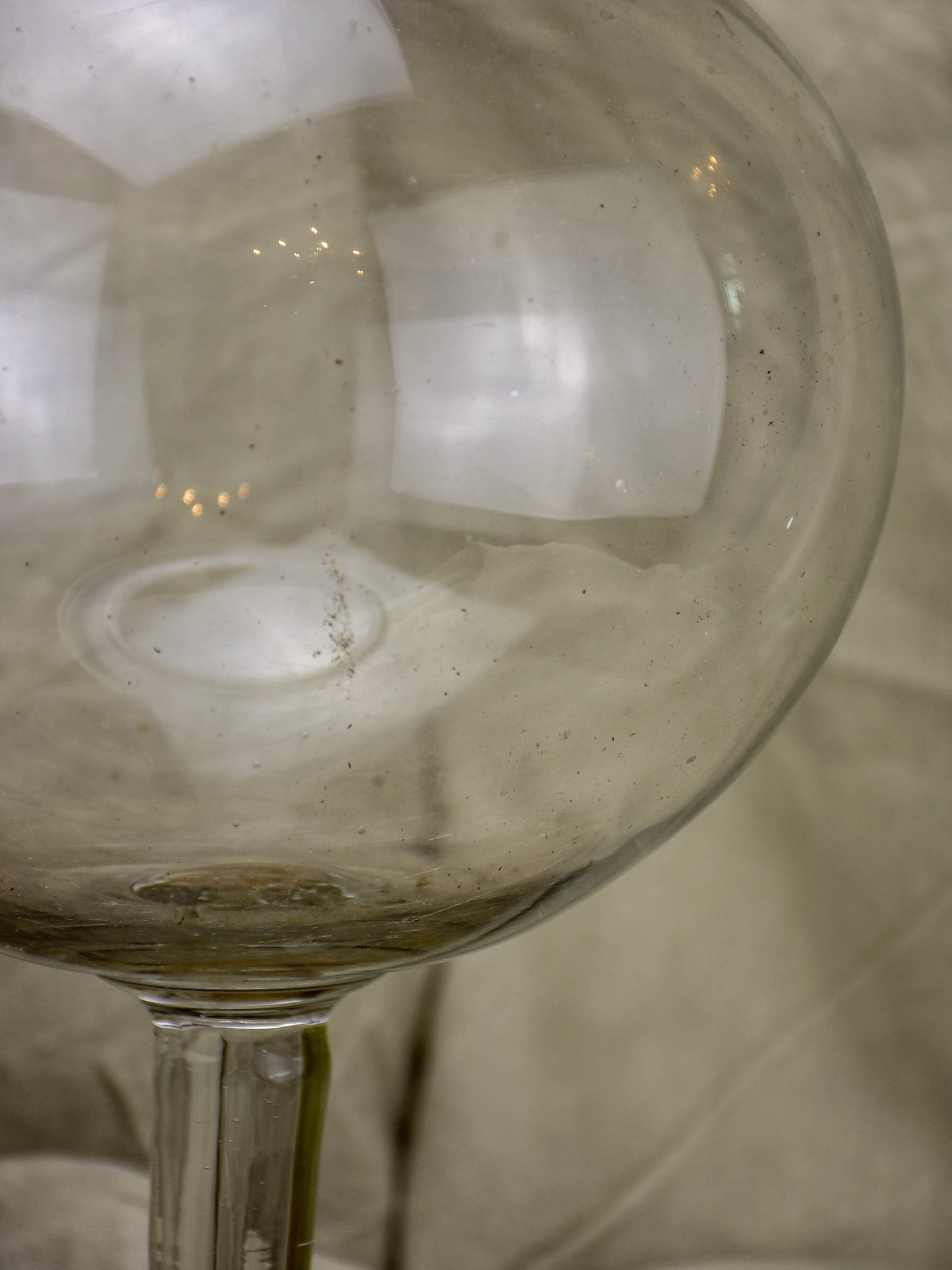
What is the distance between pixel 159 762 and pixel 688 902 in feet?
1.10

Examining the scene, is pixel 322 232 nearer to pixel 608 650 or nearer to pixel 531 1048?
pixel 608 650

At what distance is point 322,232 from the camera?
230 mm

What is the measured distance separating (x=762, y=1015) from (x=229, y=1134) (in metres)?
0.31

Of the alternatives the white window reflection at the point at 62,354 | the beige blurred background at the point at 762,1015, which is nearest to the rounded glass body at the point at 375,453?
the white window reflection at the point at 62,354

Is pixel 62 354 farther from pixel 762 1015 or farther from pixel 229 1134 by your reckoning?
pixel 762 1015

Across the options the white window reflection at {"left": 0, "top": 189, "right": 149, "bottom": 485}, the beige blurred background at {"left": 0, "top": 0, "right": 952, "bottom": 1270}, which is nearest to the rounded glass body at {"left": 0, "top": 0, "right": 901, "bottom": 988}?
the white window reflection at {"left": 0, "top": 189, "right": 149, "bottom": 485}

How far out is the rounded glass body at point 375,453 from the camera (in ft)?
0.74

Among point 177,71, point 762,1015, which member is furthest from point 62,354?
point 762,1015

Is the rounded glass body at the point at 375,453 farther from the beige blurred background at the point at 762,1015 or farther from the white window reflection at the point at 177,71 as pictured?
the beige blurred background at the point at 762,1015

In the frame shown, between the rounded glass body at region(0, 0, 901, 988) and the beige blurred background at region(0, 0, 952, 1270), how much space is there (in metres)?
0.27

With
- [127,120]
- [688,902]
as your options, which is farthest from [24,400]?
[688,902]

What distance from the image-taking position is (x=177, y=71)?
22 centimetres

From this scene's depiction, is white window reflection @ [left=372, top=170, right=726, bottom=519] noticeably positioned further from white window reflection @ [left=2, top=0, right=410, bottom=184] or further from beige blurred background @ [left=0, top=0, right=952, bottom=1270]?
beige blurred background @ [left=0, top=0, right=952, bottom=1270]

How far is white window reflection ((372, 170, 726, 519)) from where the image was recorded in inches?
9.0
